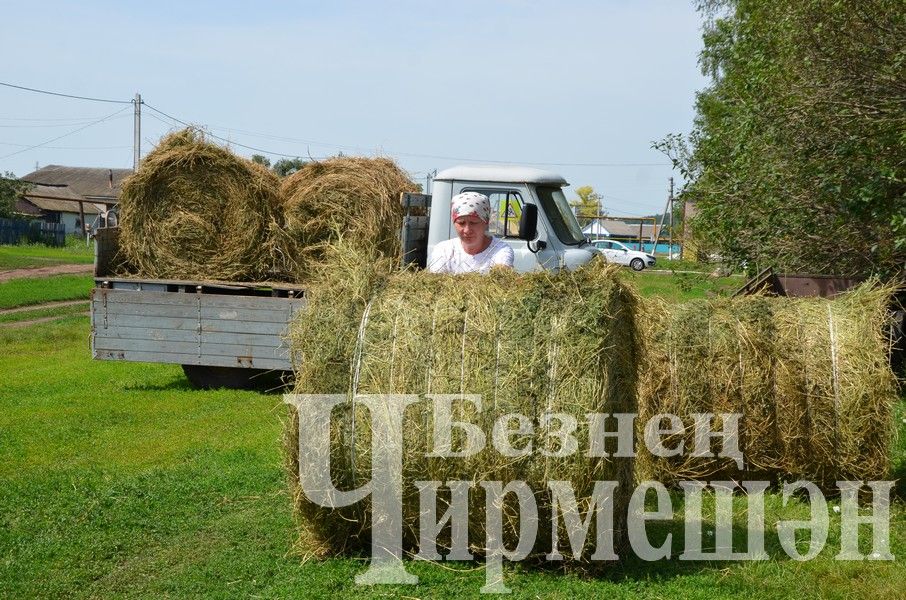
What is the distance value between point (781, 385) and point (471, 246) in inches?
92.9

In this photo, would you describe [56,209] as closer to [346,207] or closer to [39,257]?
[39,257]

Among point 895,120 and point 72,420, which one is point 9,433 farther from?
point 895,120

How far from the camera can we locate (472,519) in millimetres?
5484

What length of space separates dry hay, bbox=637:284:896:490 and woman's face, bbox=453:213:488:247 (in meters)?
1.25

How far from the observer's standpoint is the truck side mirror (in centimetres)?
1009

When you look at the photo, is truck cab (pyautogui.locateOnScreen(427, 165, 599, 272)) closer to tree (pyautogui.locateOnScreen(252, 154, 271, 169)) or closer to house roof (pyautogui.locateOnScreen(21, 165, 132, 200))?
tree (pyautogui.locateOnScreen(252, 154, 271, 169))

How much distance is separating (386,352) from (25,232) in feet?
158

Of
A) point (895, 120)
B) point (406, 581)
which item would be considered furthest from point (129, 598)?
point (895, 120)

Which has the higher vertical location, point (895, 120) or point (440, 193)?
point (895, 120)

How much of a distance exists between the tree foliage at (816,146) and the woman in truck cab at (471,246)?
492 cm

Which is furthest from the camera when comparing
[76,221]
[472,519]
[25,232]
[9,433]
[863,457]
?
[76,221]

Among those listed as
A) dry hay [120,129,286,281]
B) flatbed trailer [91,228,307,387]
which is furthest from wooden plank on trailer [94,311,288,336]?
dry hay [120,129,286,281]

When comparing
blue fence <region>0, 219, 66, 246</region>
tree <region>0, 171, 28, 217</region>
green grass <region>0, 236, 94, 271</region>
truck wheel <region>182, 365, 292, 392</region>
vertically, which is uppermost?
tree <region>0, 171, 28, 217</region>

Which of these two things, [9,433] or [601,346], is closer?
[601,346]
